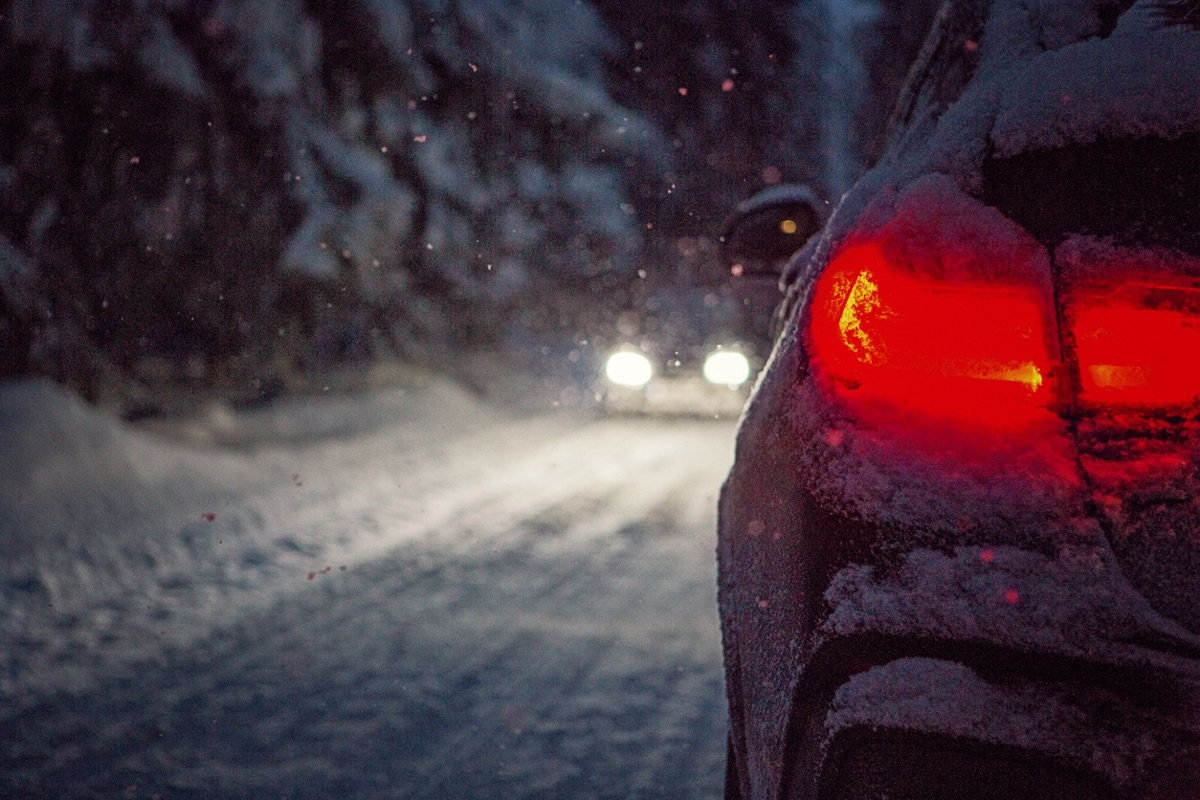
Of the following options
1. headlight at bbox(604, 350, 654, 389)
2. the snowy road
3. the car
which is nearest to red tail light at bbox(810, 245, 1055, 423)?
the snowy road

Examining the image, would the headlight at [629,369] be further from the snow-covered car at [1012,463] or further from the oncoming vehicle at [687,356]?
the snow-covered car at [1012,463]

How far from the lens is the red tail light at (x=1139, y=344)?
1245mm

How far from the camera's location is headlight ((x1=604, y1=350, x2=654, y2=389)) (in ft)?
32.3

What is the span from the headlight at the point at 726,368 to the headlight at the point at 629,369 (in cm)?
68

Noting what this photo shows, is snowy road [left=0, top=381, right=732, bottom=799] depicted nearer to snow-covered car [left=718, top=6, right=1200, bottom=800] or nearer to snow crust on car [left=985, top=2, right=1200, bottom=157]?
snow-covered car [left=718, top=6, right=1200, bottom=800]

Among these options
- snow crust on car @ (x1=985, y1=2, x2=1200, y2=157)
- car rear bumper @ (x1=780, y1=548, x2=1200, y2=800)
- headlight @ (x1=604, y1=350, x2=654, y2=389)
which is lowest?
car rear bumper @ (x1=780, y1=548, x2=1200, y2=800)

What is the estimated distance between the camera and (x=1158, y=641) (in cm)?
112

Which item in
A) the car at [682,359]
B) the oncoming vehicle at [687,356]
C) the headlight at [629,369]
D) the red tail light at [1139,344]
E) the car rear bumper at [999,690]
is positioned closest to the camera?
the car rear bumper at [999,690]

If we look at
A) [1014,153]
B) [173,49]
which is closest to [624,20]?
[173,49]

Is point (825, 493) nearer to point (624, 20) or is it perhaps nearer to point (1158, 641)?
point (1158, 641)

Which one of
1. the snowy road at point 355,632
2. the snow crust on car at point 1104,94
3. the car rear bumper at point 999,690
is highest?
the snow crust on car at point 1104,94

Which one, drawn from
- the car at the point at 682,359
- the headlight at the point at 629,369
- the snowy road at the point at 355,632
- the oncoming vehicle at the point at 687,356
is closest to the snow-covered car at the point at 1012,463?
the snowy road at the point at 355,632

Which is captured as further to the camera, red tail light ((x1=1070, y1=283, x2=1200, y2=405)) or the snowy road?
the snowy road

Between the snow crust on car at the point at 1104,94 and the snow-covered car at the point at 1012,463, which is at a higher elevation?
the snow crust on car at the point at 1104,94
